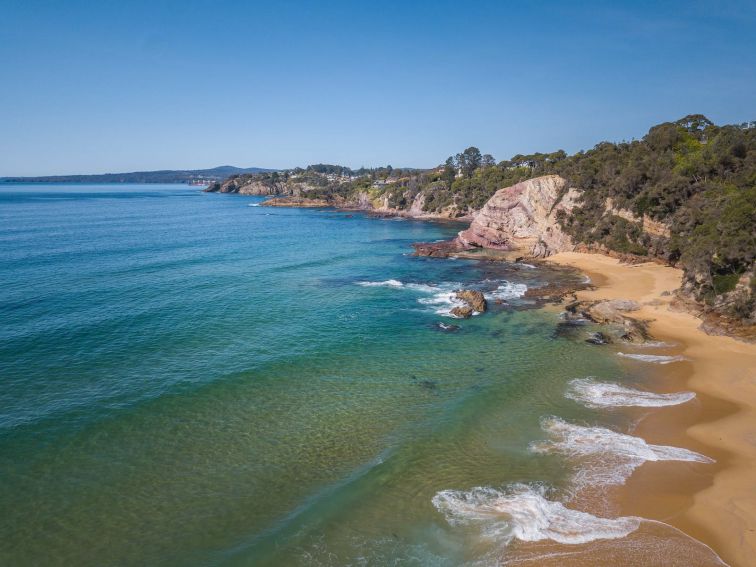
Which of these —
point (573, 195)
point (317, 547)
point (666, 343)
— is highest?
point (573, 195)

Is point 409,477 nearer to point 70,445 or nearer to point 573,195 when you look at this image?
point 70,445

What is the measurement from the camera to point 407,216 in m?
124

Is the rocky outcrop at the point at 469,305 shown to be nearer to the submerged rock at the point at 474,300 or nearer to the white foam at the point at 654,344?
the submerged rock at the point at 474,300

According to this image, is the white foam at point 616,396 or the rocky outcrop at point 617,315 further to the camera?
the rocky outcrop at point 617,315

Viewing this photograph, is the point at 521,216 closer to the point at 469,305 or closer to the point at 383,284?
the point at 383,284

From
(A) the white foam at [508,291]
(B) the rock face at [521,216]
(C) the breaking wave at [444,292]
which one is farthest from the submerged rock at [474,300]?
(B) the rock face at [521,216]

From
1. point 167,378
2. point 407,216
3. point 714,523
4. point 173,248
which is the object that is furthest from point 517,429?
point 407,216

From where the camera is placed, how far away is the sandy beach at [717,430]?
49.7 feet

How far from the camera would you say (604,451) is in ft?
64.7

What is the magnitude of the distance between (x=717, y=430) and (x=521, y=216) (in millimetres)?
55621

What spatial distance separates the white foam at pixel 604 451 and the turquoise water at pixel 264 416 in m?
0.68

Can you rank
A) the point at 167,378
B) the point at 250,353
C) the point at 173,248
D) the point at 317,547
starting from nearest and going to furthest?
the point at 317,547 < the point at 167,378 < the point at 250,353 < the point at 173,248

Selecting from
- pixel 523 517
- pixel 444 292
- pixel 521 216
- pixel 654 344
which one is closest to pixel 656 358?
pixel 654 344

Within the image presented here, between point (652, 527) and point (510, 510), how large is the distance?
476cm
